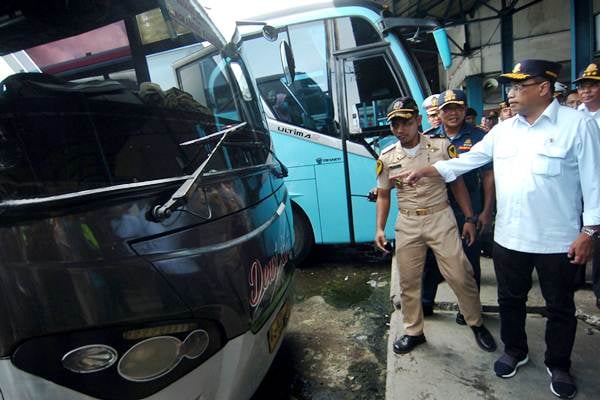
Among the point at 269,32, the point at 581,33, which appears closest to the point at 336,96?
the point at 269,32

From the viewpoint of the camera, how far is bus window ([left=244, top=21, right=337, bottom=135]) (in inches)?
172

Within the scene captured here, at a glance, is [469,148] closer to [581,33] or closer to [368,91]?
[368,91]

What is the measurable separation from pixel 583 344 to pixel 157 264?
2576mm

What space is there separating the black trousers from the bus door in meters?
2.16

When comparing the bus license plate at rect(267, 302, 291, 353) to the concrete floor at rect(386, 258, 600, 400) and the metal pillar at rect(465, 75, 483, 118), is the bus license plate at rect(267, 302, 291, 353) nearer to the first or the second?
the concrete floor at rect(386, 258, 600, 400)

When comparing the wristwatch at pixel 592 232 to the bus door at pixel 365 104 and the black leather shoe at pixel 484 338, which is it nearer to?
the black leather shoe at pixel 484 338

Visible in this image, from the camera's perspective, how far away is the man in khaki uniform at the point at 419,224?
2.41 m

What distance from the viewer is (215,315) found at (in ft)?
5.11

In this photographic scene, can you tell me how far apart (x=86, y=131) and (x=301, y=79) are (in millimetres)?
3255

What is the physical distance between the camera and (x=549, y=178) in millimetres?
1904

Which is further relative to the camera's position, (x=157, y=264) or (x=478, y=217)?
(x=478, y=217)

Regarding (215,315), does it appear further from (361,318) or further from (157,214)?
(361,318)

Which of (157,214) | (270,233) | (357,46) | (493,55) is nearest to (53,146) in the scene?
(157,214)

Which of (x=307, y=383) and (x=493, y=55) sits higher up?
(x=493, y=55)
